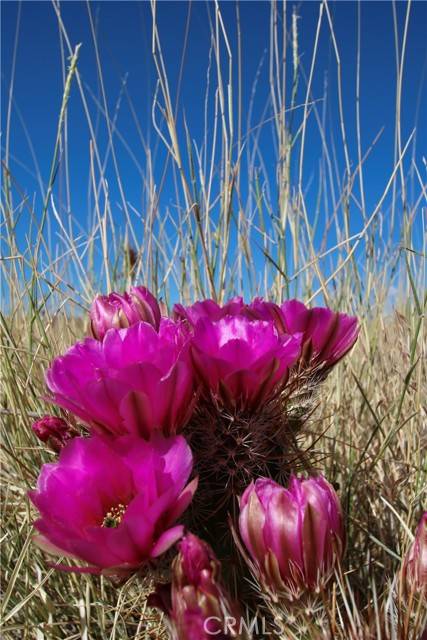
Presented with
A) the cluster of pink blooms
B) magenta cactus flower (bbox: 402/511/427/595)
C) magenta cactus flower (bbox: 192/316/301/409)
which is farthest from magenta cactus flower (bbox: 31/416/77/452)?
magenta cactus flower (bbox: 402/511/427/595)

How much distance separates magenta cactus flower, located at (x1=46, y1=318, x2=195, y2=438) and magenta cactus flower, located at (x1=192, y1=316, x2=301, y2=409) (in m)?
0.02

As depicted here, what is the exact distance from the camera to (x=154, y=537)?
0.44 meters

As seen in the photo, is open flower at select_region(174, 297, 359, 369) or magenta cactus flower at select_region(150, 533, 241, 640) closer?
magenta cactus flower at select_region(150, 533, 241, 640)

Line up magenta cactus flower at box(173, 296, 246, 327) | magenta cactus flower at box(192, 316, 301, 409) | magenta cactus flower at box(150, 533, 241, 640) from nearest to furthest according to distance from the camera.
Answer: magenta cactus flower at box(150, 533, 241, 640)
magenta cactus flower at box(192, 316, 301, 409)
magenta cactus flower at box(173, 296, 246, 327)

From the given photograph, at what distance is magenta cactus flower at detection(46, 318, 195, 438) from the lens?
450 mm

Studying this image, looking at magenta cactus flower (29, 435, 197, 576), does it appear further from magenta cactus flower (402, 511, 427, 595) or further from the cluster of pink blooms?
magenta cactus flower (402, 511, 427, 595)

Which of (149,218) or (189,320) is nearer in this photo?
(189,320)

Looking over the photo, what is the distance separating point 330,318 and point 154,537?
0.91 feet

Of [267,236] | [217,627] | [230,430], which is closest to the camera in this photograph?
[217,627]

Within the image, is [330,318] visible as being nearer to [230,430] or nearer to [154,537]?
[230,430]

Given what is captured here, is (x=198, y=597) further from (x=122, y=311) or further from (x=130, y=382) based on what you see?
(x=122, y=311)

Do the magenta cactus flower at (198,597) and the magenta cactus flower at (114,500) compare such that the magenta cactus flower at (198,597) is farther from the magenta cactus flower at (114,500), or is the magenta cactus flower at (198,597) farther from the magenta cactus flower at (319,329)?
the magenta cactus flower at (319,329)

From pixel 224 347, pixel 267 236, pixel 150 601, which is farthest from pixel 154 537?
pixel 267 236

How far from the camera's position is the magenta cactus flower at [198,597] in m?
0.38
